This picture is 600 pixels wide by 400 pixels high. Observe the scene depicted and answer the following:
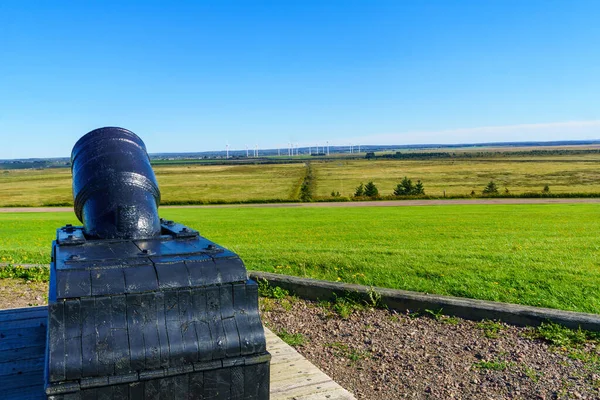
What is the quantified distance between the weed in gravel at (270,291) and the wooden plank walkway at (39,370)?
1.37 m

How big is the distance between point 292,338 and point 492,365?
1.97 metres

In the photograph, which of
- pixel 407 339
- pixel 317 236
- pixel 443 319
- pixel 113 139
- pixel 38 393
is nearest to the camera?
pixel 38 393

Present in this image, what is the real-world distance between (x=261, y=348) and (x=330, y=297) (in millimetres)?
3172

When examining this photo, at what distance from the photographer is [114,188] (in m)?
4.11

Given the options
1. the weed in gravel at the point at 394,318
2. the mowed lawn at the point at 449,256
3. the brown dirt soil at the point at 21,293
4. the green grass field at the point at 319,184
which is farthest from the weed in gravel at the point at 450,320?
the green grass field at the point at 319,184

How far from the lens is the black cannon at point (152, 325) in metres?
2.99

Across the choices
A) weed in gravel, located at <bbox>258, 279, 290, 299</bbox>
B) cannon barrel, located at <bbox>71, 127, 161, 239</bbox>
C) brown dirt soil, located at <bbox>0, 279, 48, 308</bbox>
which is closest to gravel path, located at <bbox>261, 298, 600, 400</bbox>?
weed in gravel, located at <bbox>258, 279, 290, 299</bbox>

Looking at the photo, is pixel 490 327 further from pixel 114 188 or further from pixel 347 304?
pixel 114 188

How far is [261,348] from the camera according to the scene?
11.2 ft

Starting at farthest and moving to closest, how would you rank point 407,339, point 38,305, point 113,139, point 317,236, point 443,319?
point 317,236 → point 38,305 → point 443,319 → point 407,339 → point 113,139

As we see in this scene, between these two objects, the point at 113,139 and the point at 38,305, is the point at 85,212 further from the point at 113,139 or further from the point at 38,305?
the point at 38,305

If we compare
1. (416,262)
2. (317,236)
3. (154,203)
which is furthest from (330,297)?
(317,236)

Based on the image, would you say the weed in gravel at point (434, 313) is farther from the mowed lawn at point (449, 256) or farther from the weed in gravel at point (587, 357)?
the weed in gravel at point (587, 357)

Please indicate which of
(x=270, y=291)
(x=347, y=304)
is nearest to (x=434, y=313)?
(x=347, y=304)
